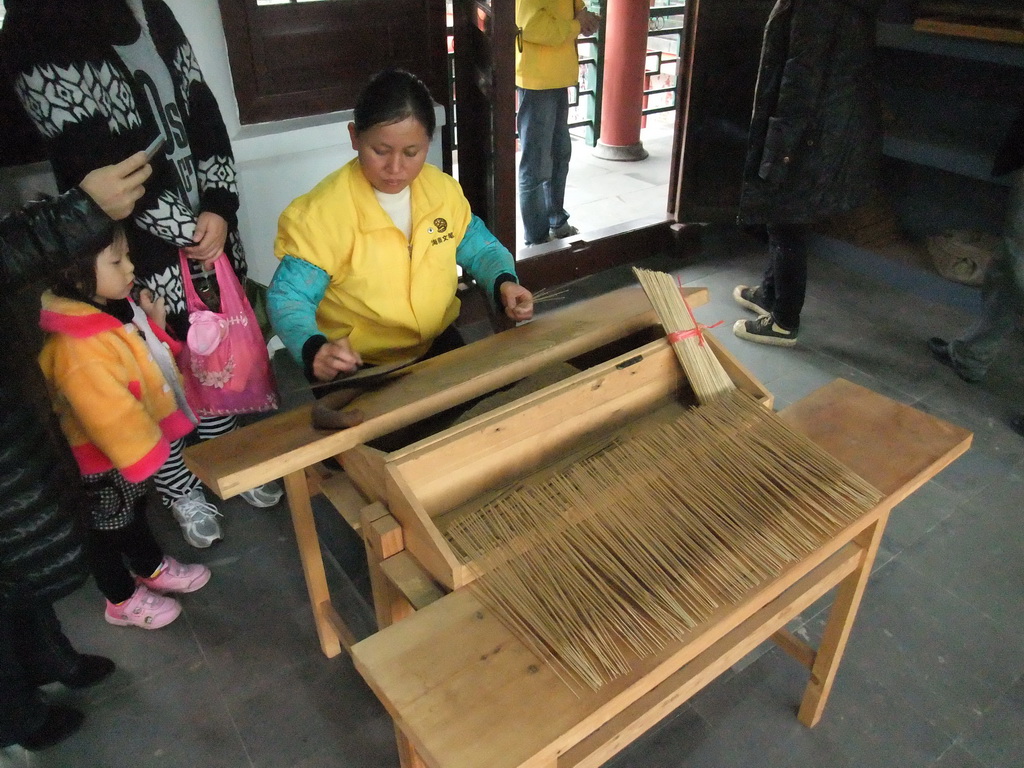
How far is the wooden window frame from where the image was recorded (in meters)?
2.65

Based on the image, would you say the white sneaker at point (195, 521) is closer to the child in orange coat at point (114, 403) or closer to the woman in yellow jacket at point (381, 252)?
the child in orange coat at point (114, 403)

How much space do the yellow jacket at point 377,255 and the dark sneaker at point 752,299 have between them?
217 cm

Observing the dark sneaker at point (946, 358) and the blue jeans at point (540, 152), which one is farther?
the blue jeans at point (540, 152)

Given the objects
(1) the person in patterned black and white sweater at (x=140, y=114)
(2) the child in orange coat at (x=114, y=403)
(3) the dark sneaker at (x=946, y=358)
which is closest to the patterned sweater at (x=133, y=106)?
(1) the person in patterned black and white sweater at (x=140, y=114)

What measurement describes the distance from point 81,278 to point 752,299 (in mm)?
2981

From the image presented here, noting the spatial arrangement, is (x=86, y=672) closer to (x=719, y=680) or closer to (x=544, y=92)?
(x=719, y=680)

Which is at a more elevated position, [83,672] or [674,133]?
[674,133]

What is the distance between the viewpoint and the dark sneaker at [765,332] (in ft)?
11.1

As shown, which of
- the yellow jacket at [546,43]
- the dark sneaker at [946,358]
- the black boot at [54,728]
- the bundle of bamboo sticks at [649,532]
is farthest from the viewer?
the yellow jacket at [546,43]


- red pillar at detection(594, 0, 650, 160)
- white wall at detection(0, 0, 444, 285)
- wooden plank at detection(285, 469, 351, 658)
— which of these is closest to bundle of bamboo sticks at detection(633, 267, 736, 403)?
wooden plank at detection(285, 469, 351, 658)

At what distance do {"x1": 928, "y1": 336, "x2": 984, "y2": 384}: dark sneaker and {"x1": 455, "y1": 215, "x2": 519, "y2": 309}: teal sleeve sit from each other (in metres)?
2.28

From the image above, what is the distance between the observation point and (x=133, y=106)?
5.67ft

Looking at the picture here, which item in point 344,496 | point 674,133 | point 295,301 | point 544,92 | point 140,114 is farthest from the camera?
point 674,133

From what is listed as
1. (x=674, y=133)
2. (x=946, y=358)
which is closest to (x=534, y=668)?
(x=946, y=358)
